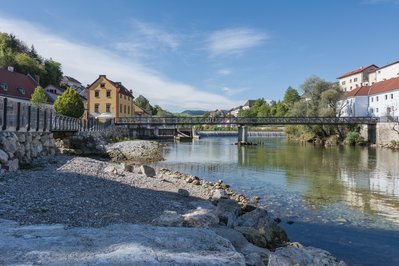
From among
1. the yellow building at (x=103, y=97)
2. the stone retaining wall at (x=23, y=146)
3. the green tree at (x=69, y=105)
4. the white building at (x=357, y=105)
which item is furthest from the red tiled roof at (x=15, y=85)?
the white building at (x=357, y=105)

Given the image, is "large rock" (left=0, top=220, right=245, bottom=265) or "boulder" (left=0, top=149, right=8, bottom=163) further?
"boulder" (left=0, top=149, right=8, bottom=163)

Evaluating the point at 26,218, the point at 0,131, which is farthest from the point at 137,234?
the point at 0,131

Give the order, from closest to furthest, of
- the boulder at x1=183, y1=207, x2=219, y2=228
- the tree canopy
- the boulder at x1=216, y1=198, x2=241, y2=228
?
the boulder at x1=183, y1=207, x2=219, y2=228 < the boulder at x1=216, y1=198, x2=241, y2=228 < the tree canopy

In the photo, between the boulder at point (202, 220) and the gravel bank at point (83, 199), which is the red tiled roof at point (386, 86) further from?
the boulder at point (202, 220)

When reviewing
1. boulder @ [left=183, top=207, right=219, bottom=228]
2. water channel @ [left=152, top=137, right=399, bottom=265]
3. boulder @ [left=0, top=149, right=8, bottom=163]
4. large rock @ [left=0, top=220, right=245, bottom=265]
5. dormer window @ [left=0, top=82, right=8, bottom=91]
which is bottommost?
water channel @ [left=152, top=137, right=399, bottom=265]

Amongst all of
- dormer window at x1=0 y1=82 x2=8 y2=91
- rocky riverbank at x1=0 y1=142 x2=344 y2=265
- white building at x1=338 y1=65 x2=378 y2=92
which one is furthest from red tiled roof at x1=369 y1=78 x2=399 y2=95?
dormer window at x1=0 y1=82 x2=8 y2=91

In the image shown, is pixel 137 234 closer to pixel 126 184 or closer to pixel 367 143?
pixel 126 184

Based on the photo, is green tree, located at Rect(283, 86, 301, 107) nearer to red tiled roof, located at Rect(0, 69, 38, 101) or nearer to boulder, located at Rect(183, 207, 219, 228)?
red tiled roof, located at Rect(0, 69, 38, 101)

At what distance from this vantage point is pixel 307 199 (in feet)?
53.5

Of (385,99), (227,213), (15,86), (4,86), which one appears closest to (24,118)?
(227,213)

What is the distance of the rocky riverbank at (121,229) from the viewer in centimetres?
578

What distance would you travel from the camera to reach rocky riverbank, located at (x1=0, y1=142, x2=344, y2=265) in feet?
19.0

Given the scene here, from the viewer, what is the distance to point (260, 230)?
975 centimetres

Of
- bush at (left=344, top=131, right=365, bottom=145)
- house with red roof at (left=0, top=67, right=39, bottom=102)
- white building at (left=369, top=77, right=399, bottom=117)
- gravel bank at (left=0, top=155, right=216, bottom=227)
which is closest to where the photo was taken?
gravel bank at (left=0, top=155, right=216, bottom=227)
